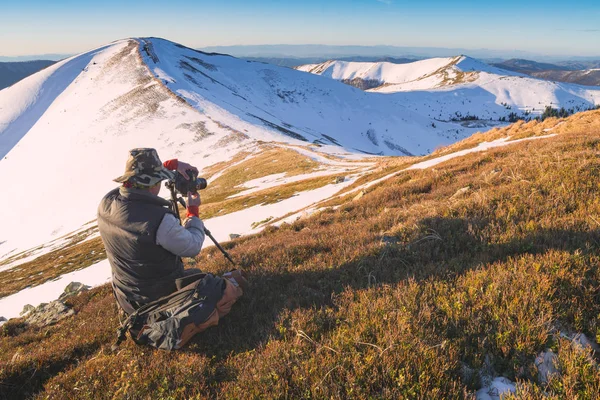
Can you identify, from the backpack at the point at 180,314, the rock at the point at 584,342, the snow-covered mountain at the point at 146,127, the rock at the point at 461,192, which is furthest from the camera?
the snow-covered mountain at the point at 146,127

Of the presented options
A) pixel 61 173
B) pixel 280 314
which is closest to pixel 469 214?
pixel 280 314

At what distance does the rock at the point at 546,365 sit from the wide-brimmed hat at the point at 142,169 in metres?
5.46

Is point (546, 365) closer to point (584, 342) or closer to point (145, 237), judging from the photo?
point (584, 342)

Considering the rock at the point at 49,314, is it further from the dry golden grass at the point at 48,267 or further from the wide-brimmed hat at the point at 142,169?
the dry golden grass at the point at 48,267

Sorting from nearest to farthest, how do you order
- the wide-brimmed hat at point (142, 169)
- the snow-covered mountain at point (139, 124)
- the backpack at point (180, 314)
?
1. the backpack at point (180, 314)
2. the wide-brimmed hat at point (142, 169)
3. the snow-covered mountain at point (139, 124)

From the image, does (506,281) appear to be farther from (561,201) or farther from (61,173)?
(61,173)

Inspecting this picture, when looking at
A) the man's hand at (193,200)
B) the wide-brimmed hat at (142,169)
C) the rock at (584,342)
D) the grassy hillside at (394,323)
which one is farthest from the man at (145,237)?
the rock at (584,342)

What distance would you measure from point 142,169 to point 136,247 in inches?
46.2

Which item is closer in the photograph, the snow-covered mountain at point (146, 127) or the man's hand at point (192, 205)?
the man's hand at point (192, 205)

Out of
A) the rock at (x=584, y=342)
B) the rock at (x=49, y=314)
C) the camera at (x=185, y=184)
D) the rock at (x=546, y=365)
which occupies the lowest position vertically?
the rock at (x=49, y=314)

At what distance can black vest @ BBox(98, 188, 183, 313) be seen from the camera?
4.51m

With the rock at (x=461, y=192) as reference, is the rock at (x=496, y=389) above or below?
below

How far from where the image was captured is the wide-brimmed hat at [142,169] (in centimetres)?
466

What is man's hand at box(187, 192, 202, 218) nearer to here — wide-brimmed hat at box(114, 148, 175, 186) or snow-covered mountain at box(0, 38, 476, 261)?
wide-brimmed hat at box(114, 148, 175, 186)
